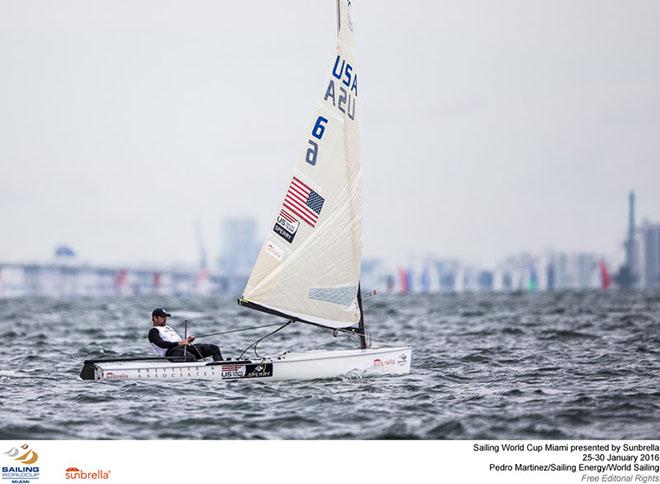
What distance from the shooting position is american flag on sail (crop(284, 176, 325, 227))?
1723 cm

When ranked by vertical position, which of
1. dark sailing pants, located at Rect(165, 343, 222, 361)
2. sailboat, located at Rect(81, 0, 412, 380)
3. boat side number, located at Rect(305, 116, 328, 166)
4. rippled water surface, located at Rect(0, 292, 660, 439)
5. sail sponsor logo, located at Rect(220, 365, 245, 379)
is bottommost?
rippled water surface, located at Rect(0, 292, 660, 439)

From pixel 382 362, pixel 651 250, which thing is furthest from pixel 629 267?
pixel 382 362

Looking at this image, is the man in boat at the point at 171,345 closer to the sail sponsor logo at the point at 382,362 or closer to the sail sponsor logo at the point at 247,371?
the sail sponsor logo at the point at 247,371

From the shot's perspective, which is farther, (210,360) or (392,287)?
(392,287)

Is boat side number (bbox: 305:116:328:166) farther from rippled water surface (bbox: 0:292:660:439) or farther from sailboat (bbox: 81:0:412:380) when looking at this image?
rippled water surface (bbox: 0:292:660:439)

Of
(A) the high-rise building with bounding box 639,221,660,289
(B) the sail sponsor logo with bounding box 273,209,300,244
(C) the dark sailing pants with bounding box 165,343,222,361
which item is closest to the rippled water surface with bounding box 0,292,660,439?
(C) the dark sailing pants with bounding box 165,343,222,361

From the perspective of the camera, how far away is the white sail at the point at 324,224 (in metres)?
17.2
